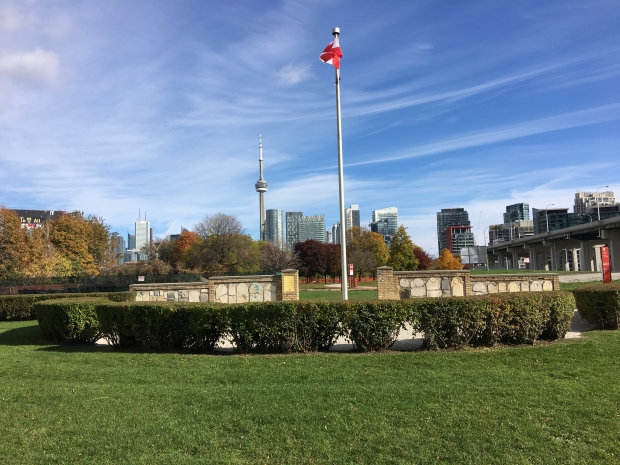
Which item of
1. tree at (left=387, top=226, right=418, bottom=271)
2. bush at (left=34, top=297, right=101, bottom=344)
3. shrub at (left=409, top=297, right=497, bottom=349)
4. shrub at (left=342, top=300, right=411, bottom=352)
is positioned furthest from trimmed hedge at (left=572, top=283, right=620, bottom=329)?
tree at (left=387, top=226, right=418, bottom=271)

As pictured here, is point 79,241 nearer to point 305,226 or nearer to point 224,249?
point 224,249

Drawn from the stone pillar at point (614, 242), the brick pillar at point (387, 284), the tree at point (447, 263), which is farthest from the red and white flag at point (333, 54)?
the stone pillar at point (614, 242)

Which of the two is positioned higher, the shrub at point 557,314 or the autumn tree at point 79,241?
the autumn tree at point 79,241

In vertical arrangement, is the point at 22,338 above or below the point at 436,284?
below

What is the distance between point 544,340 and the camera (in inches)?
352

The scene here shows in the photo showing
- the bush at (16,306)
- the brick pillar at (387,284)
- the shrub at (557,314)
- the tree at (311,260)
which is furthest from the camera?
the tree at (311,260)

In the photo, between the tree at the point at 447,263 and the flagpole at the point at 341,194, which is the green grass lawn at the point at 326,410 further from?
the tree at the point at 447,263

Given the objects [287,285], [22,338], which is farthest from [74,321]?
[287,285]

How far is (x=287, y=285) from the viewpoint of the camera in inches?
651

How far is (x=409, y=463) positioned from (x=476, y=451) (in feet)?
2.10

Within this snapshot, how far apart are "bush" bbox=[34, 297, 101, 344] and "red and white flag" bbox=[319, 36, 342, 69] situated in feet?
31.8

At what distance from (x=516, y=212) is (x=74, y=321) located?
16641 cm

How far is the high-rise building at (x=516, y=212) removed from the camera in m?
156

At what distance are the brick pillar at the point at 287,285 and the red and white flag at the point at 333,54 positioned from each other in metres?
7.26
